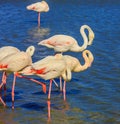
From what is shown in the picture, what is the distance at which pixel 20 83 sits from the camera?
9469 millimetres

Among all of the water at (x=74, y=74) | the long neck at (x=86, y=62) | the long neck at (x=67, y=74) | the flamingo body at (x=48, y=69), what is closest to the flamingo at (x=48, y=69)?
the flamingo body at (x=48, y=69)

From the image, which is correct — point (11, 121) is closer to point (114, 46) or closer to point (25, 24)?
point (114, 46)

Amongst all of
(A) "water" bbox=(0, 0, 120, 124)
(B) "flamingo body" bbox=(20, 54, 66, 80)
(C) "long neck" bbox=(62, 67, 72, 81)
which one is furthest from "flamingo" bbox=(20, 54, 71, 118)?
(A) "water" bbox=(0, 0, 120, 124)

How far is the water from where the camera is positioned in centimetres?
787

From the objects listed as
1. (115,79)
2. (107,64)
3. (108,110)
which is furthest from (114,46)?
(108,110)

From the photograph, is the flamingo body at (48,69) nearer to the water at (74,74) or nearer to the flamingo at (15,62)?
the flamingo at (15,62)

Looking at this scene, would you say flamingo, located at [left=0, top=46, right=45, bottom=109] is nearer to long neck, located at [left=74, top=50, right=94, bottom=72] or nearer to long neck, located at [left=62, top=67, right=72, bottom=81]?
long neck, located at [left=62, top=67, right=72, bottom=81]

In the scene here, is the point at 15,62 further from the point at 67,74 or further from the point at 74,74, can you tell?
the point at 74,74

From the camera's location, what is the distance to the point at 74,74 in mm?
10156

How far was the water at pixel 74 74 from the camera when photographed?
7867 mm

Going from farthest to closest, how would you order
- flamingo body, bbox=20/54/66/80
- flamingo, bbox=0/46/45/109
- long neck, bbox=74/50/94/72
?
long neck, bbox=74/50/94/72, flamingo, bbox=0/46/45/109, flamingo body, bbox=20/54/66/80

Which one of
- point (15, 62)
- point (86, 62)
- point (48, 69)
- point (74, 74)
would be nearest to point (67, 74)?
point (48, 69)

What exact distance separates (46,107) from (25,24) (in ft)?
27.2

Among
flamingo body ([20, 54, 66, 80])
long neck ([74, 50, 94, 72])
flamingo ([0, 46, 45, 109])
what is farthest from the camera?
long neck ([74, 50, 94, 72])
